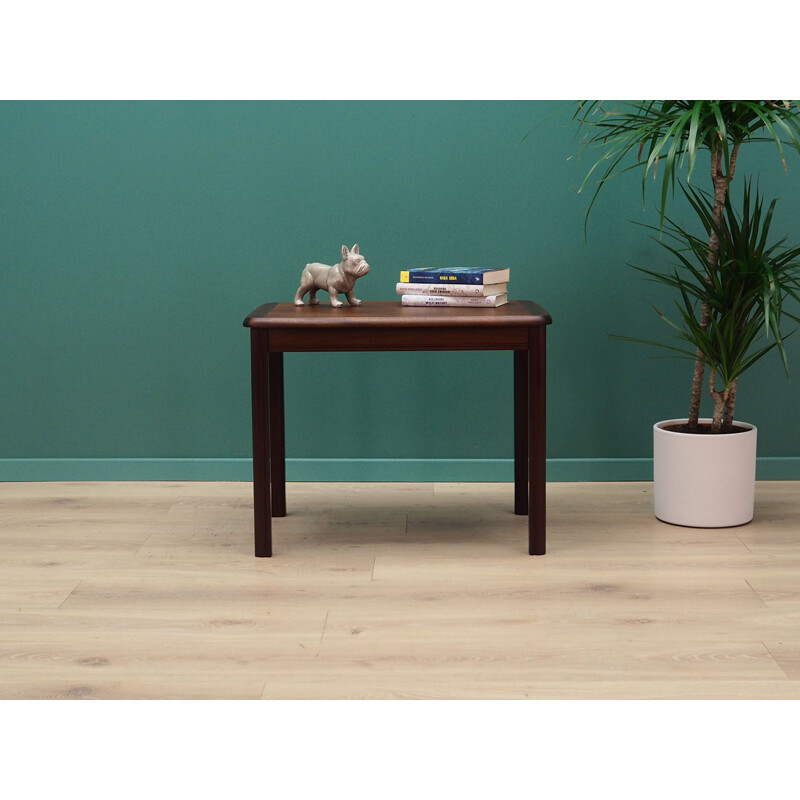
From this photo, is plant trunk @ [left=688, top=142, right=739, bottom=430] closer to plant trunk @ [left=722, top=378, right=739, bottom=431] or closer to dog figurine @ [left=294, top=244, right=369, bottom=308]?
plant trunk @ [left=722, top=378, right=739, bottom=431]

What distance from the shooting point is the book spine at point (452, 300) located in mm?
2727

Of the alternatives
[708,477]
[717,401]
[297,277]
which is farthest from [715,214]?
[297,277]

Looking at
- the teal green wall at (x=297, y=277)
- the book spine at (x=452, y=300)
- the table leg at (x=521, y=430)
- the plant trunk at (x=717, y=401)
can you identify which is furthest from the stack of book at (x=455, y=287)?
the plant trunk at (x=717, y=401)

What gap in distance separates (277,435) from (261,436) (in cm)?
41

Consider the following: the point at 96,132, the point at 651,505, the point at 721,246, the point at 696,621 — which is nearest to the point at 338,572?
the point at 696,621

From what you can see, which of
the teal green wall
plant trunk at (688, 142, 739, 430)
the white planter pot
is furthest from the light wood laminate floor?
plant trunk at (688, 142, 739, 430)

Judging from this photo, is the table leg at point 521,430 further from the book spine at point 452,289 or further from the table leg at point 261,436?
the table leg at point 261,436

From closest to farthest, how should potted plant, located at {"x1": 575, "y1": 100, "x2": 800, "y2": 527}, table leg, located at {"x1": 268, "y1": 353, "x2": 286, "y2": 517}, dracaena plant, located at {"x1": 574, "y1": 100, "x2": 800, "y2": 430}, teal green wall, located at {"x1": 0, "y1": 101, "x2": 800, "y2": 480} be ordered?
dracaena plant, located at {"x1": 574, "y1": 100, "x2": 800, "y2": 430} < potted plant, located at {"x1": 575, "y1": 100, "x2": 800, "y2": 527} < table leg, located at {"x1": 268, "y1": 353, "x2": 286, "y2": 517} < teal green wall, located at {"x1": 0, "y1": 101, "x2": 800, "y2": 480}

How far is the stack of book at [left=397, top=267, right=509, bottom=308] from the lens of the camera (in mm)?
2721

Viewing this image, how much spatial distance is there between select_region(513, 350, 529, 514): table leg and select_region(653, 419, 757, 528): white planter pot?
0.39 m

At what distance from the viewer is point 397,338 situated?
8.37 ft

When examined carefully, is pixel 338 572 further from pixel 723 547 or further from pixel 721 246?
pixel 721 246

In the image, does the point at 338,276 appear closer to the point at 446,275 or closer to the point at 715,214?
the point at 446,275

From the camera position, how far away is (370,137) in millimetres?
3271
